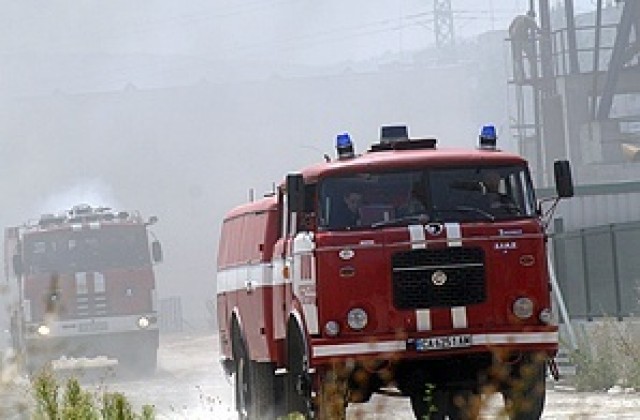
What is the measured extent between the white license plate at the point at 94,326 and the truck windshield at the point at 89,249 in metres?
0.97

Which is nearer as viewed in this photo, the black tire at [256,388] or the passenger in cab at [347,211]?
the passenger in cab at [347,211]

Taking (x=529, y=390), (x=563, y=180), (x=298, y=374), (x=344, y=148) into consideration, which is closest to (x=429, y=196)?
(x=344, y=148)

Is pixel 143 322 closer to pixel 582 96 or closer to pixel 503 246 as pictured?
pixel 503 246

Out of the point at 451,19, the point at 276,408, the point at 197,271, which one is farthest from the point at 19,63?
the point at 276,408

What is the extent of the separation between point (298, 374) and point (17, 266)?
17.9 meters

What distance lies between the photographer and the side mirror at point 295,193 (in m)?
13.3

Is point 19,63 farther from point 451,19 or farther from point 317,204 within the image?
point 317,204

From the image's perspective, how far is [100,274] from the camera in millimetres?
31703

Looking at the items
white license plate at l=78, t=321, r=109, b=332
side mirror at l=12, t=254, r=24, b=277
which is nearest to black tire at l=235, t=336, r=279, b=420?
side mirror at l=12, t=254, r=24, b=277

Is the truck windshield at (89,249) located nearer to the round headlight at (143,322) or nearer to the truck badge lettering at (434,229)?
the round headlight at (143,322)

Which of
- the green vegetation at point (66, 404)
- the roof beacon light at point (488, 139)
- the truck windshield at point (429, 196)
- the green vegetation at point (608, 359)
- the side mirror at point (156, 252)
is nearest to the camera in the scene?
the green vegetation at point (66, 404)

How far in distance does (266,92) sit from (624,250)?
5857 centimetres

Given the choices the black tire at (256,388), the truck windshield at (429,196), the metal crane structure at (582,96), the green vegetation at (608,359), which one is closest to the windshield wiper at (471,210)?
the truck windshield at (429,196)

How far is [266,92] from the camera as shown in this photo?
81812 mm
